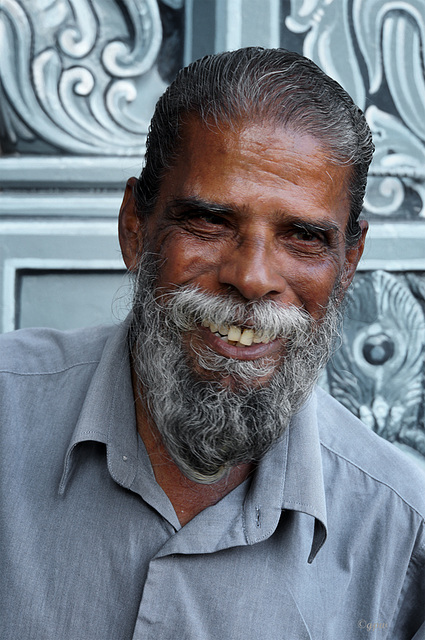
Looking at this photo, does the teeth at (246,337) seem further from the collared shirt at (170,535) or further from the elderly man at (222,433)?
the collared shirt at (170,535)

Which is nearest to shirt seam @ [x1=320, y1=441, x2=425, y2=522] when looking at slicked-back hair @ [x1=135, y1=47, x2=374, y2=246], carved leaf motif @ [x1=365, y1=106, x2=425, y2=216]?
slicked-back hair @ [x1=135, y1=47, x2=374, y2=246]

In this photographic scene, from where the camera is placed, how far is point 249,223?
158cm

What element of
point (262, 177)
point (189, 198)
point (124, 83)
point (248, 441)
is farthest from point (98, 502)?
point (124, 83)

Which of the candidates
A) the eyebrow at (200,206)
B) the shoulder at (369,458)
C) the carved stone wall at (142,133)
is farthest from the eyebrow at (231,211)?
the carved stone wall at (142,133)

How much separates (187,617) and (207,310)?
690 mm

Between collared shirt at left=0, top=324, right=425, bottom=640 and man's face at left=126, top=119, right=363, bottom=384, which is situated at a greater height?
man's face at left=126, top=119, right=363, bottom=384

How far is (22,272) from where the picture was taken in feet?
8.04

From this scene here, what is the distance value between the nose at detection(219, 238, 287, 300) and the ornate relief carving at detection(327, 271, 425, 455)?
0.94 metres

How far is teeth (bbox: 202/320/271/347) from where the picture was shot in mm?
1601

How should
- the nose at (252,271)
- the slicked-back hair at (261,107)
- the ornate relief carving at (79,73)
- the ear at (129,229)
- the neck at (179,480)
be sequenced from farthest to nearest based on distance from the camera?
1. the ornate relief carving at (79,73)
2. the ear at (129,229)
3. the neck at (179,480)
4. the slicked-back hair at (261,107)
5. the nose at (252,271)

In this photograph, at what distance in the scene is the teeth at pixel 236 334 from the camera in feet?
5.25

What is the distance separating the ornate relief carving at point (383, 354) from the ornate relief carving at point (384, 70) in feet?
0.90

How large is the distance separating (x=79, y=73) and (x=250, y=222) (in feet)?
3.89

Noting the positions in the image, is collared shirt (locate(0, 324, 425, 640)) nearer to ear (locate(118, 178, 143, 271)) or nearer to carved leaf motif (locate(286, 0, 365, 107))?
ear (locate(118, 178, 143, 271))
